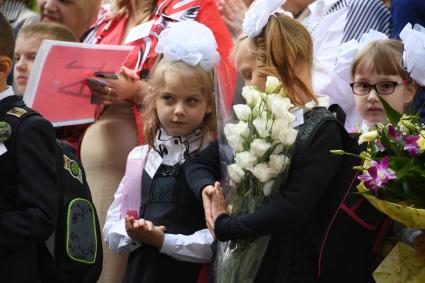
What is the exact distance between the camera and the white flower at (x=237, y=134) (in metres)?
3.42

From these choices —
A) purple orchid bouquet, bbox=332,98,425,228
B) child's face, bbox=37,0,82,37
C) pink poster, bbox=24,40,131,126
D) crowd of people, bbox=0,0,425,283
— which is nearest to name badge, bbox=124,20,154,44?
crowd of people, bbox=0,0,425,283

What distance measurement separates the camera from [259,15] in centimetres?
378

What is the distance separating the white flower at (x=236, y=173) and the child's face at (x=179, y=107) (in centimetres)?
82

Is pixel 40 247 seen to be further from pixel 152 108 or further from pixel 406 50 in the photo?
pixel 406 50

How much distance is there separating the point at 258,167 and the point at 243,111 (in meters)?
0.23

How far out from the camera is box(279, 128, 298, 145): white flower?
11.0ft

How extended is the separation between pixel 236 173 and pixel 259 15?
0.75 meters

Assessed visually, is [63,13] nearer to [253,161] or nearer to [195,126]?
[195,126]

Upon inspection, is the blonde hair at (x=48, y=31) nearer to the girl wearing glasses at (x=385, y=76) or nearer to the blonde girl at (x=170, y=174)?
the blonde girl at (x=170, y=174)

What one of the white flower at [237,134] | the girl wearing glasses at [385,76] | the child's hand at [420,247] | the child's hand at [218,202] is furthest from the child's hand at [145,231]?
the child's hand at [420,247]

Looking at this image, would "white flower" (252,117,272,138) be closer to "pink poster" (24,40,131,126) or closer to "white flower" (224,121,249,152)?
"white flower" (224,121,249,152)

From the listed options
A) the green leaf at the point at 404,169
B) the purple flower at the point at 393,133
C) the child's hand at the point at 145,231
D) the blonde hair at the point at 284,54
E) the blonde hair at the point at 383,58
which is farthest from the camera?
the blonde hair at the point at 383,58

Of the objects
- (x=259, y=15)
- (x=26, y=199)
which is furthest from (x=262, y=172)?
(x=26, y=199)

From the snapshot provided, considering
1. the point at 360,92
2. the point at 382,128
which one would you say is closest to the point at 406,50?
the point at 360,92
